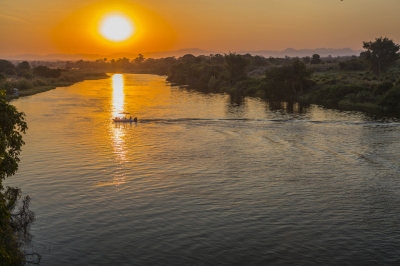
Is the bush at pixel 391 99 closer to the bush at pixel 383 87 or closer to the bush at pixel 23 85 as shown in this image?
the bush at pixel 383 87

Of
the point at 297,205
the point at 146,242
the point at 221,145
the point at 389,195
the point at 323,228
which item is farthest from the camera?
the point at 221,145

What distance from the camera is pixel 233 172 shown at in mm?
51406

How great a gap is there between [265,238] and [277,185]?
42.1 ft

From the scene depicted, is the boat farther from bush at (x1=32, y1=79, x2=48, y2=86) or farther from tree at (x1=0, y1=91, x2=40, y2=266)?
bush at (x1=32, y1=79, x2=48, y2=86)

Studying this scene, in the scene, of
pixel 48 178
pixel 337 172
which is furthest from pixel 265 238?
pixel 48 178

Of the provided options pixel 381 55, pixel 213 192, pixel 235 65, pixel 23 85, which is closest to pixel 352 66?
pixel 381 55

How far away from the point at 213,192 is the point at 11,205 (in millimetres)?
19801

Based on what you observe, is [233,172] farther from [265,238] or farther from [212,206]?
[265,238]

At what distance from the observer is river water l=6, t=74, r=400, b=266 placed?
32.5 m

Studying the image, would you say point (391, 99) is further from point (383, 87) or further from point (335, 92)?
point (335, 92)

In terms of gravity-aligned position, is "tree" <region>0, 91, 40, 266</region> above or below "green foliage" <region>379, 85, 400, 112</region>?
below

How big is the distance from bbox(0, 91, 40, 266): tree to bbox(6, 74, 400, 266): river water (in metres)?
1.37

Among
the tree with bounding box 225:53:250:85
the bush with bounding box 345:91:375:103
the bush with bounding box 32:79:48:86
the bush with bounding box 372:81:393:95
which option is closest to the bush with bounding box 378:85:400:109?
the bush with bounding box 372:81:393:95

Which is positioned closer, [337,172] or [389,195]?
[389,195]
